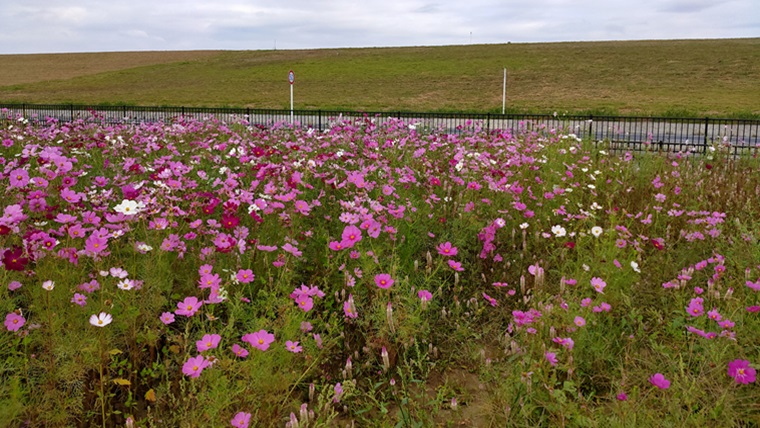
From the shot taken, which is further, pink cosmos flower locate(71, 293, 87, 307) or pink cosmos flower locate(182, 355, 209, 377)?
pink cosmos flower locate(71, 293, 87, 307)

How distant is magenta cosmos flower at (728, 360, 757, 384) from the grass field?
2933 cm

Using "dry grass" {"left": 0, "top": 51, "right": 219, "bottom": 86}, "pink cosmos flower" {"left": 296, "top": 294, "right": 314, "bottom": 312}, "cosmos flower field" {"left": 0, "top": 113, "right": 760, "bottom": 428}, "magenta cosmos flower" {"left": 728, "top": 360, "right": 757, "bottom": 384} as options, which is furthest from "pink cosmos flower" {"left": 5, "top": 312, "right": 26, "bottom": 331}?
"dry grass" {"left": 0, "top": 51, "right": 219, "bottom": 86}

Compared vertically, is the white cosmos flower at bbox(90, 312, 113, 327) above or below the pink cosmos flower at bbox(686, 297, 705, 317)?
above

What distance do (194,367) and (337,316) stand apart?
1.85 meters

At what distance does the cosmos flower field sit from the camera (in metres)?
3.18

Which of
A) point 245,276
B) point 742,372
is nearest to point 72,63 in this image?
point 245,276

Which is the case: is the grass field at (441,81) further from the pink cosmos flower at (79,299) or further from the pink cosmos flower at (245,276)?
the pink cosmos flower at (79,299)

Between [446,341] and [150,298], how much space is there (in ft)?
6.75

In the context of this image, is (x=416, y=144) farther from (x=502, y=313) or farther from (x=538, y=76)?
(x=538, y=76)

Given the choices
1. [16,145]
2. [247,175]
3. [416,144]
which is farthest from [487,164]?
[16,145]

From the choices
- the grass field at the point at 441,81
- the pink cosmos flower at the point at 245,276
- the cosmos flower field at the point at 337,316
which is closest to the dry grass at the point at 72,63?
the grass field at the point at 441,81

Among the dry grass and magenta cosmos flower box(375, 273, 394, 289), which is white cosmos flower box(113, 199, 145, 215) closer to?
magenta cosmos flower box(375, 273, 394, 289)

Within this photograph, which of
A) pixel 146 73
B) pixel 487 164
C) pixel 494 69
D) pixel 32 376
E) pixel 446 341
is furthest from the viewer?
pixel 146 73

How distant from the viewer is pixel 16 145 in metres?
7.89
